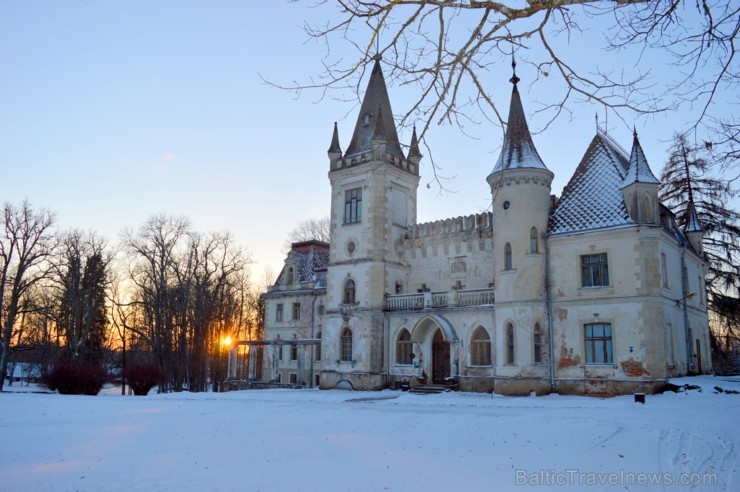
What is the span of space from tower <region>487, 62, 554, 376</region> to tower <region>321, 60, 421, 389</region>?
241 inches

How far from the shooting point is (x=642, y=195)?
24750 millimetres

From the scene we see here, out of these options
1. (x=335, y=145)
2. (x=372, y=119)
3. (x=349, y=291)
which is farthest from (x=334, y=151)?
(x=349, y=291)

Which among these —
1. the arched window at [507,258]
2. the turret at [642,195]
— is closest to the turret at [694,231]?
the turret at [642,195]

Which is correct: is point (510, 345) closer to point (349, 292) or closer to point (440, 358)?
point (440, 358)

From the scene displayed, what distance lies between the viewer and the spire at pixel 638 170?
24.8 m

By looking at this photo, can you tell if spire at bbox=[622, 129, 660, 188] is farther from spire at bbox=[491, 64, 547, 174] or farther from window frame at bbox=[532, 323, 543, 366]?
window frame at bbox=[532, 323, 543, 366]

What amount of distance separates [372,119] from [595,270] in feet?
51.5

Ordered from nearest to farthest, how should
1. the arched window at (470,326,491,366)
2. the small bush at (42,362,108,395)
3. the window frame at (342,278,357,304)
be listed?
1. the arched window at (470,326,491,366)
2. the small bush at (42,362,108,395)
3. the window frame at (342,278,357,304)

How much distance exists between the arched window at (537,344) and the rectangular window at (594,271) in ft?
9.03

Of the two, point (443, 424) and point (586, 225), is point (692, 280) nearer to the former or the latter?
point (586, 225)

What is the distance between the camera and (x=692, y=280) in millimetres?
29984

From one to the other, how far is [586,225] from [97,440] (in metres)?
21.2

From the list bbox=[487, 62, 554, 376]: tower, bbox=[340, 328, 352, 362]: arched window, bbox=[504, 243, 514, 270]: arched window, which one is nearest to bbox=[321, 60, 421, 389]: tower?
bbox=[340, 328, 352, 362]: arched window

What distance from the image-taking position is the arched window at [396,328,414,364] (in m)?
30.8
